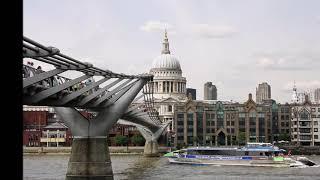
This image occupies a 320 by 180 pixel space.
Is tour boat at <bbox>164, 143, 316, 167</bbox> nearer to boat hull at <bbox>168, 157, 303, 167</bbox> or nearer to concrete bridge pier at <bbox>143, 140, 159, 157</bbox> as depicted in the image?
boat hull at <bbox>168, 157, 303, 167</bbox>

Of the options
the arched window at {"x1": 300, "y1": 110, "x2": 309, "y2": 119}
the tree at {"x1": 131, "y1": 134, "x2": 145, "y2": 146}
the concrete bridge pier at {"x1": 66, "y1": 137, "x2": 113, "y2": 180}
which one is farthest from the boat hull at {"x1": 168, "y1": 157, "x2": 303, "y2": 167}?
the arched window at {"x1": 300, "y1": 110, "x2": 309, "y2": 119}

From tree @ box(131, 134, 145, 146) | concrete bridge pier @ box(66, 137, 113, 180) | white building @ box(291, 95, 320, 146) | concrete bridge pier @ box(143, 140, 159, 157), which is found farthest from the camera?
white building @ box(291, 95, 320, 146)

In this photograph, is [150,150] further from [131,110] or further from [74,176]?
[74,176]

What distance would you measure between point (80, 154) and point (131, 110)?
2120 cm

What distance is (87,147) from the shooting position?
4219cm

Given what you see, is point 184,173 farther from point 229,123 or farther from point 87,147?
point 229,123

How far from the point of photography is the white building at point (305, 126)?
14238cm

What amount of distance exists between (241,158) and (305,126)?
219ft

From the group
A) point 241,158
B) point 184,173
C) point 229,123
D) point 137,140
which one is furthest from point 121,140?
point 184,173

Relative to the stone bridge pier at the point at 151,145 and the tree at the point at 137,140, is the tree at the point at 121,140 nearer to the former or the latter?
the tree at the point at 137,140

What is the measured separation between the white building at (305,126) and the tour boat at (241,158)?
5983 cm

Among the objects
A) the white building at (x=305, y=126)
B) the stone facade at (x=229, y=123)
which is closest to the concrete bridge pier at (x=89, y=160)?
the stone facade at (x=229, y=123)

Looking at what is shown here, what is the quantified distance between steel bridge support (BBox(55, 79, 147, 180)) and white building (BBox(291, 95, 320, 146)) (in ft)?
343

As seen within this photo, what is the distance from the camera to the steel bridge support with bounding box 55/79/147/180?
41.5m
